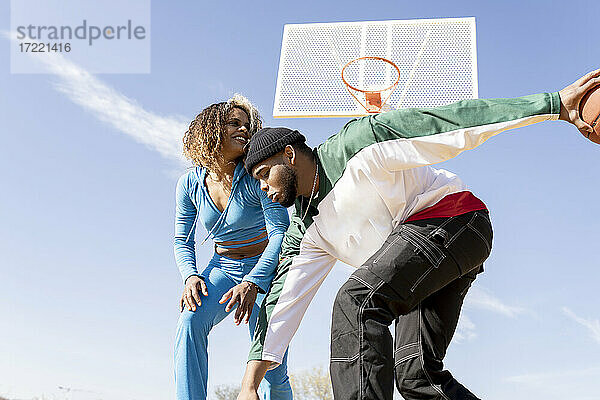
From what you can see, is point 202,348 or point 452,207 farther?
point 202,348

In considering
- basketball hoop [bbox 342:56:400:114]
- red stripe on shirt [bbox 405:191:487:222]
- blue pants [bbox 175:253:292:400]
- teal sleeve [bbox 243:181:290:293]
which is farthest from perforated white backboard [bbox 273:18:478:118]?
red stripe on shirt [bbox 405:191:487:222]

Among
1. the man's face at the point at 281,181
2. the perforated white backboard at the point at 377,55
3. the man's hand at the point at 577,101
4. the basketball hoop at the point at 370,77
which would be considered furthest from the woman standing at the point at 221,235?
the basketball hoop at the point at 370,77

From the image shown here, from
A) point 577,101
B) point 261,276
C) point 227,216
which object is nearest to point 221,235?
point 227,216

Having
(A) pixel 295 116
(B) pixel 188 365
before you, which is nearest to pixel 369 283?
(B) pixel 188 365

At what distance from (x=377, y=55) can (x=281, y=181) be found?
3.42m

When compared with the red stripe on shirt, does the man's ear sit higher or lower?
higher

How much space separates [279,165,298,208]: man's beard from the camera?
2.83m

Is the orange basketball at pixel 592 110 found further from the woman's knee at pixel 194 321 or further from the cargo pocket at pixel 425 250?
the woman's knee at pixel 194 321

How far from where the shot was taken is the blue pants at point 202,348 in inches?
132

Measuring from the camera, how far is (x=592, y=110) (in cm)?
224

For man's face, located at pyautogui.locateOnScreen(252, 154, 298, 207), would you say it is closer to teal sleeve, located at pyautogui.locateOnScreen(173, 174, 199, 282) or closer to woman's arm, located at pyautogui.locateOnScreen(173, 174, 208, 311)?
woman's arm, located at pyautogui.locateOnScreen(173, 174, 208, 311)

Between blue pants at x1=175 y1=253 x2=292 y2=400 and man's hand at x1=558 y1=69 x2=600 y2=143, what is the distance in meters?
1.92

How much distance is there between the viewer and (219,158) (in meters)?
3.67

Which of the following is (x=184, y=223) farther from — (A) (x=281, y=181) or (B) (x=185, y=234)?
(A) (x=281, y=181)
